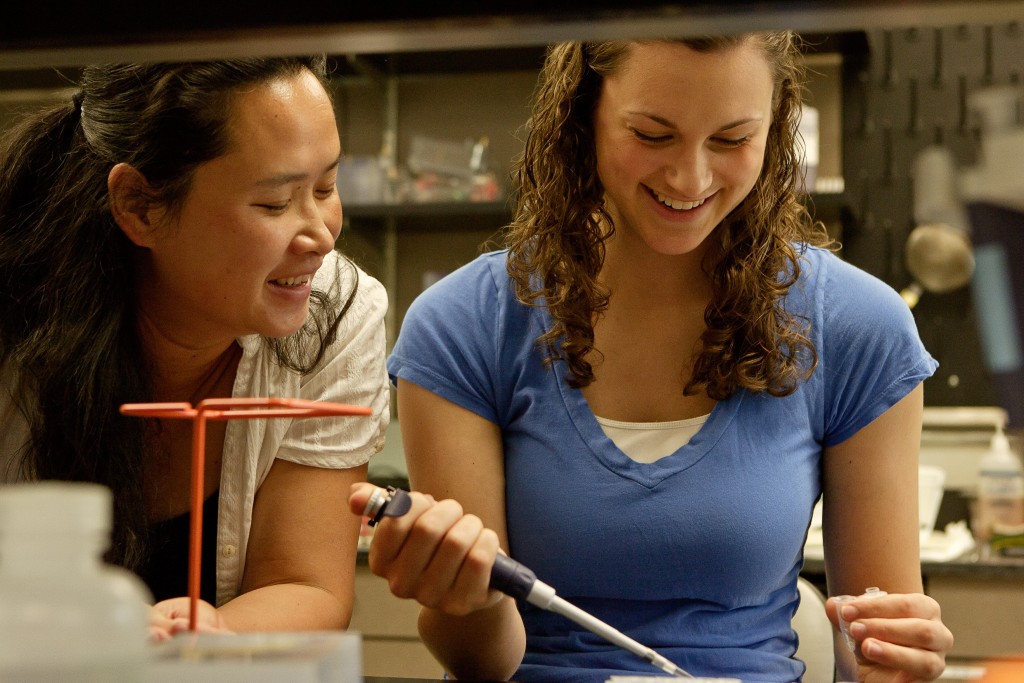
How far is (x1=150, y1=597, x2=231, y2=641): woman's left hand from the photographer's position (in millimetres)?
667

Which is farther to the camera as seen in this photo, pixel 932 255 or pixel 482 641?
pixel 932 255

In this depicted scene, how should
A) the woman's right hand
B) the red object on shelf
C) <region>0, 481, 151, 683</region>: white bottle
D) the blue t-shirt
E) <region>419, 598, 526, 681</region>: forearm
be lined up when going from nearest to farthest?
1. <region>0, 481, 151, 683</region>: white bottle
2. the red object on shelf
3. the woman's right hand
4. <region>419, 598, 526, 681</region>: forearm
5. the blue t-shirt

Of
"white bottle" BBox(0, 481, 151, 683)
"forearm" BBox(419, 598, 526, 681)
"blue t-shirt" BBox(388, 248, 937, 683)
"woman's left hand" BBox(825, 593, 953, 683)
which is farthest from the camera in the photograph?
"blue t-shirt" BBox(388, 248, 937, 683)

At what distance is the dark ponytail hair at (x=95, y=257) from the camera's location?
1.05m

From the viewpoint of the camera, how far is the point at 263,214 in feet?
3.37

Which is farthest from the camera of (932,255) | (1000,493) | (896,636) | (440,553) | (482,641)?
(932,255)

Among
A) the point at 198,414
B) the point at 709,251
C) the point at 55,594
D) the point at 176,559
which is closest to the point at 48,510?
the point at 55,594

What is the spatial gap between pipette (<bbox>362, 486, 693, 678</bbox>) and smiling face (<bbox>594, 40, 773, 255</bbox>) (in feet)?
1.57

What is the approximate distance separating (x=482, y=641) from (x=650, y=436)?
292mm

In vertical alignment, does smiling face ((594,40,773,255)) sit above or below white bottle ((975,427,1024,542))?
above

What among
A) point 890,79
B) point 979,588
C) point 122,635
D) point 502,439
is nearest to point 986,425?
point 979,588

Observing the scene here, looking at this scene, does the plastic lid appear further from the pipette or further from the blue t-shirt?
the blue t-shirt

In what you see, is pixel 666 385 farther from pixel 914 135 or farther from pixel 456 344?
pixel 914 135

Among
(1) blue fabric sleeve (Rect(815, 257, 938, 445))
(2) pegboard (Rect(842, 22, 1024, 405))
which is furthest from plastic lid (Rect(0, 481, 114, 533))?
(2) pegboard (Rect(842, 22, 1024, 405))
